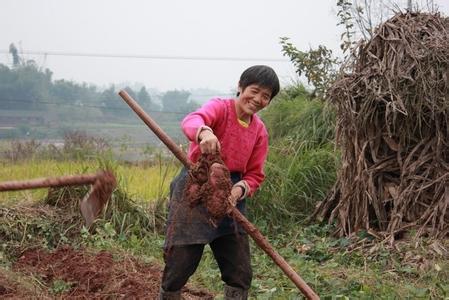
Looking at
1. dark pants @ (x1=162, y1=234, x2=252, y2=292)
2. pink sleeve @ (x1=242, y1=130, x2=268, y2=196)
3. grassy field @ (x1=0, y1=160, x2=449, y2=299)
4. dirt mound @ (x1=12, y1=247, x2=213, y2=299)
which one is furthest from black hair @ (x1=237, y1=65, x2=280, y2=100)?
dirt mound @ (x1=12, y1=247, x2=213, y2=299)

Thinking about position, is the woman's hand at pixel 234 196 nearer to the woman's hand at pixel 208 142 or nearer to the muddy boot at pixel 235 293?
the woman's hand at pixel 208 142

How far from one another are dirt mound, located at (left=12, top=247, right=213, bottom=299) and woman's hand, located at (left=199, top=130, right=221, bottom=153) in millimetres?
1582

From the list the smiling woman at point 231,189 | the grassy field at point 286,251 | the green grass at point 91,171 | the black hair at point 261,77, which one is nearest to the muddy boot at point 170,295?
the smiling woman at point 231,189

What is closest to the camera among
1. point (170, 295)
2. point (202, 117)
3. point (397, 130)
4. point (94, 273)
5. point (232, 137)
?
point (202, 117)

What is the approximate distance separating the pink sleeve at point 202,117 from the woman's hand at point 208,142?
0.07m

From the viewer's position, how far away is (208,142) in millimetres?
2611

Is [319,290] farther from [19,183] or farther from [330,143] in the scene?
[330,143]

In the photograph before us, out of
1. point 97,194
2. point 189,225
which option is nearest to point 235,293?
point 189,225

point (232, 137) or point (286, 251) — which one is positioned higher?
point (232, 137)

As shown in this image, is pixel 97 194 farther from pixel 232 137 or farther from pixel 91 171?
pixel 91 171

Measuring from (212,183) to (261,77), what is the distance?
1.82ft

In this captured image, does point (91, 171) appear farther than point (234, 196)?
Yes

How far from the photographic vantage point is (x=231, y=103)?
119 inches

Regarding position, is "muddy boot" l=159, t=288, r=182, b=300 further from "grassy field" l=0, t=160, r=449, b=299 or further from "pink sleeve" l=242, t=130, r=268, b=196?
"grassy field" l=0, t=160, r=449, b=299
